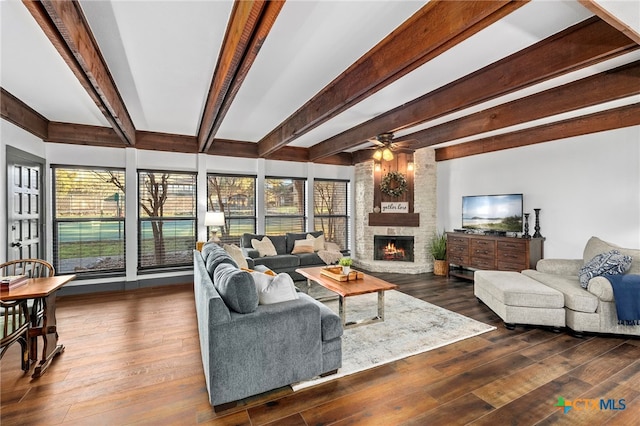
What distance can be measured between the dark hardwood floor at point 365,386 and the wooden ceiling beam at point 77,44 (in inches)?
101

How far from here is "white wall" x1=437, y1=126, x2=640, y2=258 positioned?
13.5 feet

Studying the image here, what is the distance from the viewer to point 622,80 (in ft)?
9.67

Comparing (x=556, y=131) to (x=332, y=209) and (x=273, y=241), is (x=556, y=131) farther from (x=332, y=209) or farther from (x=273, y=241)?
(x=273, y=241)

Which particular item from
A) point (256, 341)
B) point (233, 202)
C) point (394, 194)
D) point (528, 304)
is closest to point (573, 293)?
point (528, 304)

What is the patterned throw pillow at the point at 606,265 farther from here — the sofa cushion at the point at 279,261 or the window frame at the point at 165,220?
the window frame at the point at 165,220

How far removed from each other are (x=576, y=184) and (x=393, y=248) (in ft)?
11.6

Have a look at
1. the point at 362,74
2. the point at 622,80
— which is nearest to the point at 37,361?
the point at 362,74

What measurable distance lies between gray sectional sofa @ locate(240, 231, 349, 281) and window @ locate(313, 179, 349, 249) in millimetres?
986

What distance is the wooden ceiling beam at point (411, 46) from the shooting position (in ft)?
5.88

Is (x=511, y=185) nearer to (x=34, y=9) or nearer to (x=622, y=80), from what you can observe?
(x=622, y=80)

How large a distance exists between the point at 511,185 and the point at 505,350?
139 inches

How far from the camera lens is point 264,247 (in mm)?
5797

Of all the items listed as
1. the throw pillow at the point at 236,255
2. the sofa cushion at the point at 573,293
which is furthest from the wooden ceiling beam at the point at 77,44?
the sofa cushion at the point at 573,293

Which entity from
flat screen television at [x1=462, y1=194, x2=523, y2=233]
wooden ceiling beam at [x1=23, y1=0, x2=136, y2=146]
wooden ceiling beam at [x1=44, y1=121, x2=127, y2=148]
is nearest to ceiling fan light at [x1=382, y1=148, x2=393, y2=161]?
flat screen television at [x1=462, y1=194, x2=523, y2=233]
